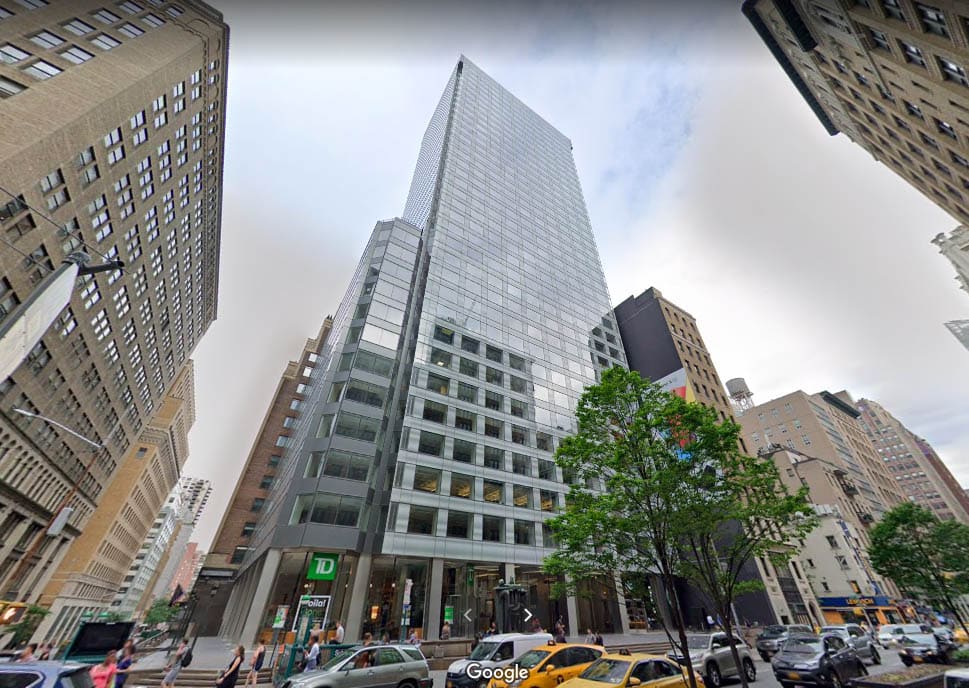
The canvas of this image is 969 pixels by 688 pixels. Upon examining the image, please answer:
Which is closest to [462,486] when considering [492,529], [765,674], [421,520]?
[492,529]

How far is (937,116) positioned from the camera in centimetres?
2366

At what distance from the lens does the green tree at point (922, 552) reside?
31208 mm

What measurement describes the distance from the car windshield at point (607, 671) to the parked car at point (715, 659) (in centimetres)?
599

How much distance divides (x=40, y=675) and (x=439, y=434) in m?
27.3

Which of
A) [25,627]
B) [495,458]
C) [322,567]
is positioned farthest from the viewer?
[25,627]

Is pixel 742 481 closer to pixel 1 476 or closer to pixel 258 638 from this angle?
pixel 258 638

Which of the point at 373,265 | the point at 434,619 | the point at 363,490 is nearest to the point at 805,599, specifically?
the point at 434,619

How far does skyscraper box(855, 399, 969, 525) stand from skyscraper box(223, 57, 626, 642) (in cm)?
11556

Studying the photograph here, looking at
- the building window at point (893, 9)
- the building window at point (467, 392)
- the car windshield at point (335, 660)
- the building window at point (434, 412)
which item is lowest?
the car windshield at point (335, 660)

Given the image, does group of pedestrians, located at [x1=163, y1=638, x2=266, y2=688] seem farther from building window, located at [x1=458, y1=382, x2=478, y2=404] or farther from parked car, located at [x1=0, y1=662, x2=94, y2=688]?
building window, located at [x1=458, y1=382, x2=478, y2=404]

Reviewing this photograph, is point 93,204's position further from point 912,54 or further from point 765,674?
point 912,54

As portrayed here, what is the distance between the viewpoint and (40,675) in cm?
762

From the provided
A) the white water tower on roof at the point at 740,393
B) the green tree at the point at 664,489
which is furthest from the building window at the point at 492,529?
the white water tower on roof at the point at 740,393

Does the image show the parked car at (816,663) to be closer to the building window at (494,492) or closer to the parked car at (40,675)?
the parked car at (40,675)
